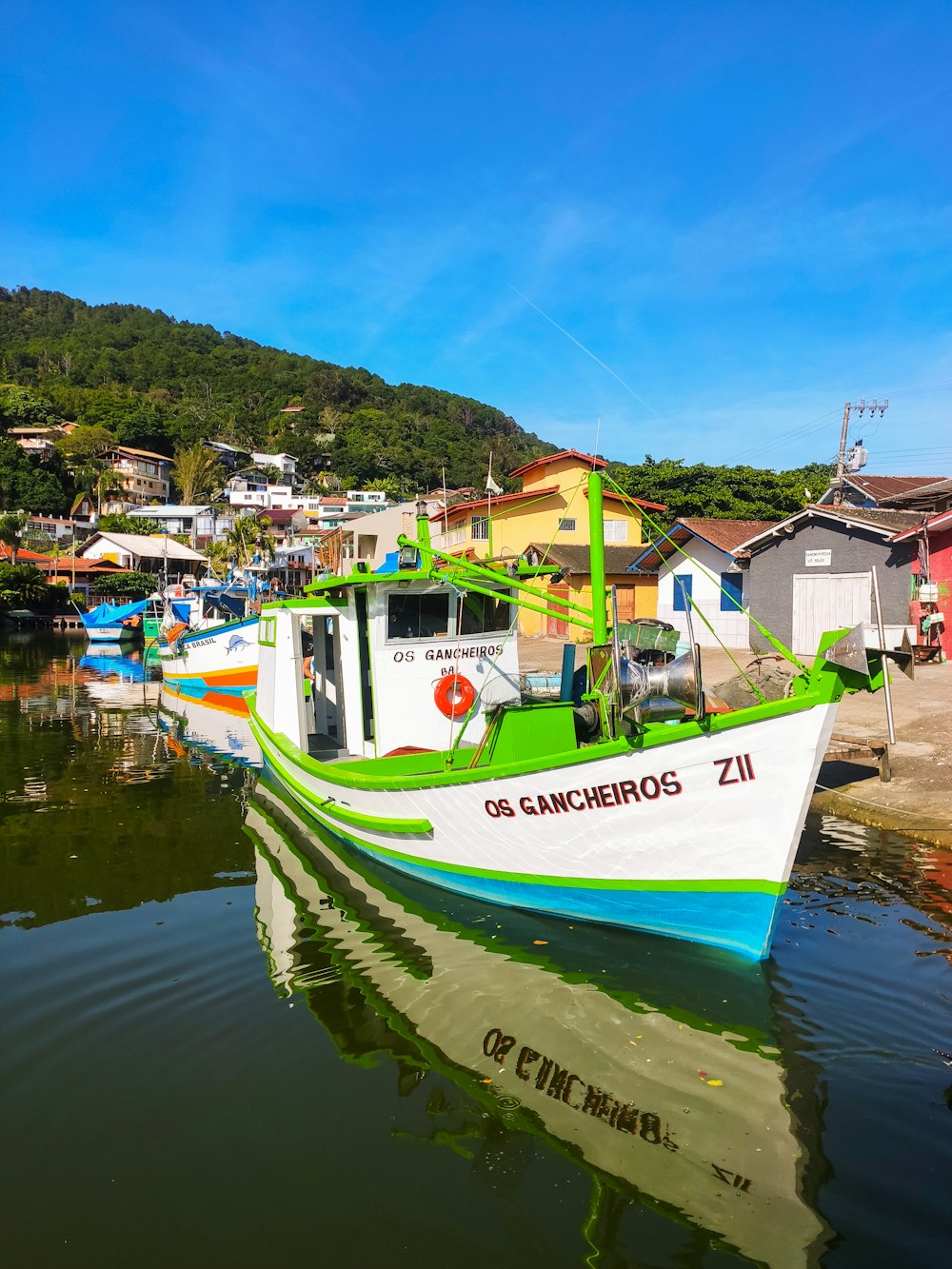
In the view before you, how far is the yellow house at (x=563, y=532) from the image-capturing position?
33344mm

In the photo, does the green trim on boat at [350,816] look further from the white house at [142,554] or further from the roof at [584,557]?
the white house at [142,554]

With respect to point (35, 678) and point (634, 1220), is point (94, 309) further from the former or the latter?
point (634, 1220)

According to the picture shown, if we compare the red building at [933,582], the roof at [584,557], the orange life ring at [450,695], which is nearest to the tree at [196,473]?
the roof at [584,557]

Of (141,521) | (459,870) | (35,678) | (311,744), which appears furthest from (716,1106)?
(141,521)

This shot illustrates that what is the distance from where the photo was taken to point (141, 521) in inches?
3228

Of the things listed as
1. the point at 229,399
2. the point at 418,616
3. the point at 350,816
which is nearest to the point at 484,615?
the point at 418,616

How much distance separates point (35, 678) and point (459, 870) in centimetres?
2755

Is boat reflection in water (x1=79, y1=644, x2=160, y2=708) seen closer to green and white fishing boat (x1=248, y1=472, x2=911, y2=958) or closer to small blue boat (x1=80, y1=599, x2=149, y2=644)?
small blue boat (x1=80, y1=599, x2=149, y2=644)

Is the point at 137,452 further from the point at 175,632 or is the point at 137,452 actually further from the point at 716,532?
the point at 716,532

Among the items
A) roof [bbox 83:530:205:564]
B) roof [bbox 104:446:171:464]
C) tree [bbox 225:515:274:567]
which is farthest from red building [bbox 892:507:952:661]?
roof [bbox 104:446:171:464]

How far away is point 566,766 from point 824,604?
19010 millimetres

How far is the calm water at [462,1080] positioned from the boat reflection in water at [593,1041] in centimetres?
→ 2

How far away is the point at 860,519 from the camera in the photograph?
20984 mm

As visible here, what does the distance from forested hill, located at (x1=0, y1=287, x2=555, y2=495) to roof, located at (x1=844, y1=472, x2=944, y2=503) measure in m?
63.5
